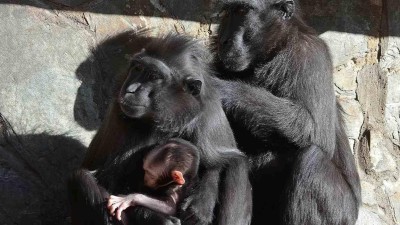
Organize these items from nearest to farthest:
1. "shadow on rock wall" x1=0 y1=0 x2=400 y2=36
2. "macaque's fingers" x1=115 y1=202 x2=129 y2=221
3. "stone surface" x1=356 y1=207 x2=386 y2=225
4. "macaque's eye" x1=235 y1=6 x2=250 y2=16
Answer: "macaque's fingers" x1=115 y1=202 x2=129 y2=221 < "macaque's eye" x1=235 y1=6 x2=250 y2=16 < "shadow on rock wall" x1=0 y1=0 x2=400 y2=36 < "stone surface" x1=356 y1=207 x2=386 y2=225

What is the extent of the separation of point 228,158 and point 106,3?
2157mm

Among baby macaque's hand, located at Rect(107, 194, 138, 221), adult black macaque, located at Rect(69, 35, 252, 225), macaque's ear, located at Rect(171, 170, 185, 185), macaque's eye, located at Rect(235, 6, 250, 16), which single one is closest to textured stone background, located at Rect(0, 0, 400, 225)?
adult black macaque, located at Rect(69, 35, 252, 225)

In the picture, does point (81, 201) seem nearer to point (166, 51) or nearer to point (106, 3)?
point (166, 51)

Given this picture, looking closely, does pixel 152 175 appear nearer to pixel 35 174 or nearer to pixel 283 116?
pixel 283 116

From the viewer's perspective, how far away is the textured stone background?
7352mm

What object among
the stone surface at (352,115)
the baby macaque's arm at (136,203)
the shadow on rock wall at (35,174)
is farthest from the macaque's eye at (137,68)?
the stone surface at (352,115)

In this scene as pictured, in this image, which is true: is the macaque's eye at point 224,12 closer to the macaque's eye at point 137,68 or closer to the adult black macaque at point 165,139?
the adult black macaque at point 165,139

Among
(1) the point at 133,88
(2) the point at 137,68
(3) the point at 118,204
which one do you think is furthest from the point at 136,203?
(2) the point at 137,68

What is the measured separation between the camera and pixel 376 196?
881 centimetres

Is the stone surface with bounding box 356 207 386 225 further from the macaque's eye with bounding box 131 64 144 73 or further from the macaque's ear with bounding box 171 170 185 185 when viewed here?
the macaque's eye with bounding box 131 64 144 73

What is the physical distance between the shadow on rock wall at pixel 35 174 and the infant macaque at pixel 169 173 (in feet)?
3.77

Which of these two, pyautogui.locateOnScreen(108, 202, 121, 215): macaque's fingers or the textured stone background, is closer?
pyautogui.locateOnScreen(108, 202, 121, 215): macaque's fingers

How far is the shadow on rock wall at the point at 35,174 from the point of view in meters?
7.10

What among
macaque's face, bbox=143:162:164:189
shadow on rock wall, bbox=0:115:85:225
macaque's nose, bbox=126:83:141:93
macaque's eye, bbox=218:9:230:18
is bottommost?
shadow on rock wall, bbox=0:115:85:225
